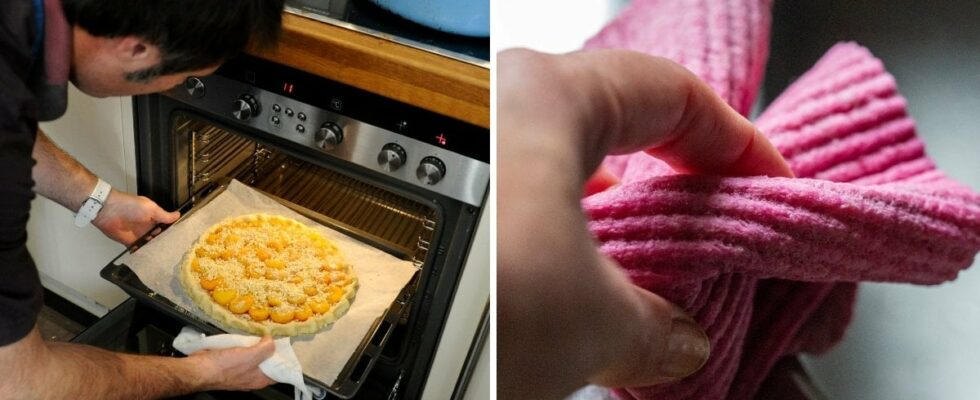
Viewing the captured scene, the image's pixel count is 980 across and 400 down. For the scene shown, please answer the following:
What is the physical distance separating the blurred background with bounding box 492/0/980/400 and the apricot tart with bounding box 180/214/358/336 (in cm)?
56

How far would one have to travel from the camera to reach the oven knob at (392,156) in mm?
640

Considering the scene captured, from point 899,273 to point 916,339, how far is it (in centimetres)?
3

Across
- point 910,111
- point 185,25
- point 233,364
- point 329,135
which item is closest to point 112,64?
point 185,25

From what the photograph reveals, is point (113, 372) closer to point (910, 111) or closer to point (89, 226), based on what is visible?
point (89, 226)

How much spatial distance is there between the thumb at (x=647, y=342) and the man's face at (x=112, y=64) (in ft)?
1.43

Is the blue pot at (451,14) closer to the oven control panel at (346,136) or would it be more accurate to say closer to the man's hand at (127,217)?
the oven control panel at (346,136)

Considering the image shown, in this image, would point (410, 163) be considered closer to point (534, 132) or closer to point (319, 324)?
point (319, 324)

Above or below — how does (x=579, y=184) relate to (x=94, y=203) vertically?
above

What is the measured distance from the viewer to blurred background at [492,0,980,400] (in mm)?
248

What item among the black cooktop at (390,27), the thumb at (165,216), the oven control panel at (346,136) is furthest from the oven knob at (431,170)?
the thumb at (165,216)

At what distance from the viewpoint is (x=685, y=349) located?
26 cm

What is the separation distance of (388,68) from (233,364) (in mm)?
335

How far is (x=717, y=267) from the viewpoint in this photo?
0.24 m

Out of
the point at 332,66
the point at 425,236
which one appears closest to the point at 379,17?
the point at 332,66
